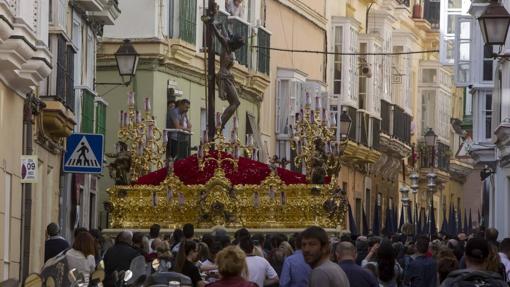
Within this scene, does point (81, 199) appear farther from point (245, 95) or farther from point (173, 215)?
point (245, 95)

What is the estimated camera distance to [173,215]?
109ft

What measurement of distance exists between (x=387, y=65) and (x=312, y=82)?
12.7 m

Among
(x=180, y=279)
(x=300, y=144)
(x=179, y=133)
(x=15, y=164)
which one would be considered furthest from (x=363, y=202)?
(x=180, y=279)

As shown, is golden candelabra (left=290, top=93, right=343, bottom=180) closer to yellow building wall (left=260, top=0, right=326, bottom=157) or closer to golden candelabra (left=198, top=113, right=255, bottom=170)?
golden candelabra (left=198, top=113, right=255, bottom=170)

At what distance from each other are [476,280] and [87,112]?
2320cm

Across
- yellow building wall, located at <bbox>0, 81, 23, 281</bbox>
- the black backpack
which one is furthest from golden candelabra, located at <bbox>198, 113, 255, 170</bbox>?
the black backpack

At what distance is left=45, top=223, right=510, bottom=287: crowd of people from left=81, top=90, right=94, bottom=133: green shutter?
6583mm

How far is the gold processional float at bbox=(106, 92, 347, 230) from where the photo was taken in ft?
106

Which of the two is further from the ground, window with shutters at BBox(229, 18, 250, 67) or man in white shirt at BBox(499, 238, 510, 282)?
window with shutters at BBox(229, 18, 250, 67)

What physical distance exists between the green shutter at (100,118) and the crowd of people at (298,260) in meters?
8.22

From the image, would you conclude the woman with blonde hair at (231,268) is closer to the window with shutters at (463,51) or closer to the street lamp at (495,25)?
the street lamp at (495,25)

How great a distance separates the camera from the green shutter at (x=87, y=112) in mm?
37594

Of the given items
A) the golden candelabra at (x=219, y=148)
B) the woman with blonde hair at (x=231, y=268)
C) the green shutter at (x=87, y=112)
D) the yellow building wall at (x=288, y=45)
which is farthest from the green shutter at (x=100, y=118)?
the woman with blonde hair at (x=231, y=268)

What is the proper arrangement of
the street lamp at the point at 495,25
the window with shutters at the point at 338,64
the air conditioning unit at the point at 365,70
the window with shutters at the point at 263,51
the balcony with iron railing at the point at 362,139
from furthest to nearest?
the air conditioning unit at the point at 365,70 < the window with shutters at the point at 338,64 < the balcony with iron railing at the point at 362,139 < the window with shutters at the point at 263,51 < the street lamp at the point at 495,25
